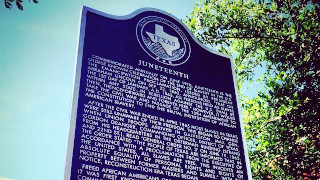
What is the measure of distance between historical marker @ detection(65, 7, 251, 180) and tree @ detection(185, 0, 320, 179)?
2.69m

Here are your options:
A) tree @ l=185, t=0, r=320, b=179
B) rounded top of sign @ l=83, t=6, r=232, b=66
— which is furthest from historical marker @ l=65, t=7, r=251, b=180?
tree @ l=185, t=0, r=320, b=179

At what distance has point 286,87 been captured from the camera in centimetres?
902

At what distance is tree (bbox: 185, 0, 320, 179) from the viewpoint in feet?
28.8

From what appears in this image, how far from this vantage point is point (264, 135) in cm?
991

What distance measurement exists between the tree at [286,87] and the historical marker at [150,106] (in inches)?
106

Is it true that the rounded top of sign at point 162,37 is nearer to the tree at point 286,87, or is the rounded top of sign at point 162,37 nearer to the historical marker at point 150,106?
the historical marker at point 150,106

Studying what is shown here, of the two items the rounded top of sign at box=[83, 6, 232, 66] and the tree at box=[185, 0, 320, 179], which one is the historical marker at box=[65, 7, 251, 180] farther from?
the tree at box=[185, 0, 320, 179]

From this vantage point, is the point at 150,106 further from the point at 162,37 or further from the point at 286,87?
the point at 286,87

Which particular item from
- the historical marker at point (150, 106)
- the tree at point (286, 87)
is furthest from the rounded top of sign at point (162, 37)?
the tree at point (286, 87)

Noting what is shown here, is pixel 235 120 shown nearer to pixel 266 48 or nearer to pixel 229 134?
pixel 229 134

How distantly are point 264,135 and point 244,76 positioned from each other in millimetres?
4061

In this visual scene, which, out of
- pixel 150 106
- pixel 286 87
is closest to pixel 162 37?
pixel 150 106

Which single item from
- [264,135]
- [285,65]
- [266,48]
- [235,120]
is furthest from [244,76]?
[235,120]

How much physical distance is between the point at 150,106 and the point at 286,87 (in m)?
4.87
